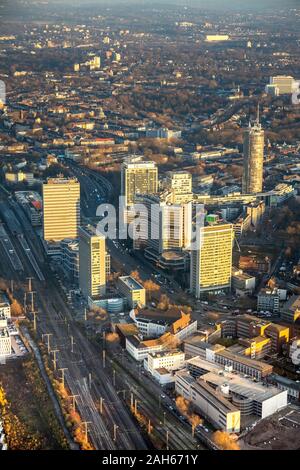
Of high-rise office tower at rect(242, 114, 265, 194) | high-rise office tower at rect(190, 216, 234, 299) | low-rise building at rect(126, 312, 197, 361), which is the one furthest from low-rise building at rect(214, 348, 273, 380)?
high-rise office tower at rect(242, 114, 265, 194)

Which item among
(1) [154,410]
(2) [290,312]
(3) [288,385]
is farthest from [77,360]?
(2) [290,312]

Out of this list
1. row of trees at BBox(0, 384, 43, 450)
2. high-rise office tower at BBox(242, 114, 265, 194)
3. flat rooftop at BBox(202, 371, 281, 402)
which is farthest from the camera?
high-rise office tower at BBox(242, 114, 265, 194)

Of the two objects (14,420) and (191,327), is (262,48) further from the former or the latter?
(14,420)

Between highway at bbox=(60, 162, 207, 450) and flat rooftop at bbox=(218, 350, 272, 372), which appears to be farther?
flat rooftop at bbox=(218, 350, 272, 372)

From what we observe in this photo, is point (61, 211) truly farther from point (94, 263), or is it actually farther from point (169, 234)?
point (94, 263)

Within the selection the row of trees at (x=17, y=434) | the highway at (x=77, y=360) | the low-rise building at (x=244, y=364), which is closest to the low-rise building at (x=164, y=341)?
the highway at (x=77, y=360)

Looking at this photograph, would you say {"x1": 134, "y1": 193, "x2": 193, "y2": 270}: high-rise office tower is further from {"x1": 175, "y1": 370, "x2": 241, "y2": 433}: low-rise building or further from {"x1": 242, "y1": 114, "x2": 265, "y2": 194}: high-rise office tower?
{"x1": 175, "y1": 370, "x2": 241, "y2": 433}: low-rise building

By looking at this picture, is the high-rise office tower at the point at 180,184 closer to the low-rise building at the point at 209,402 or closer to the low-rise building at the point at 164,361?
the low-rise building at the point at 164,361
